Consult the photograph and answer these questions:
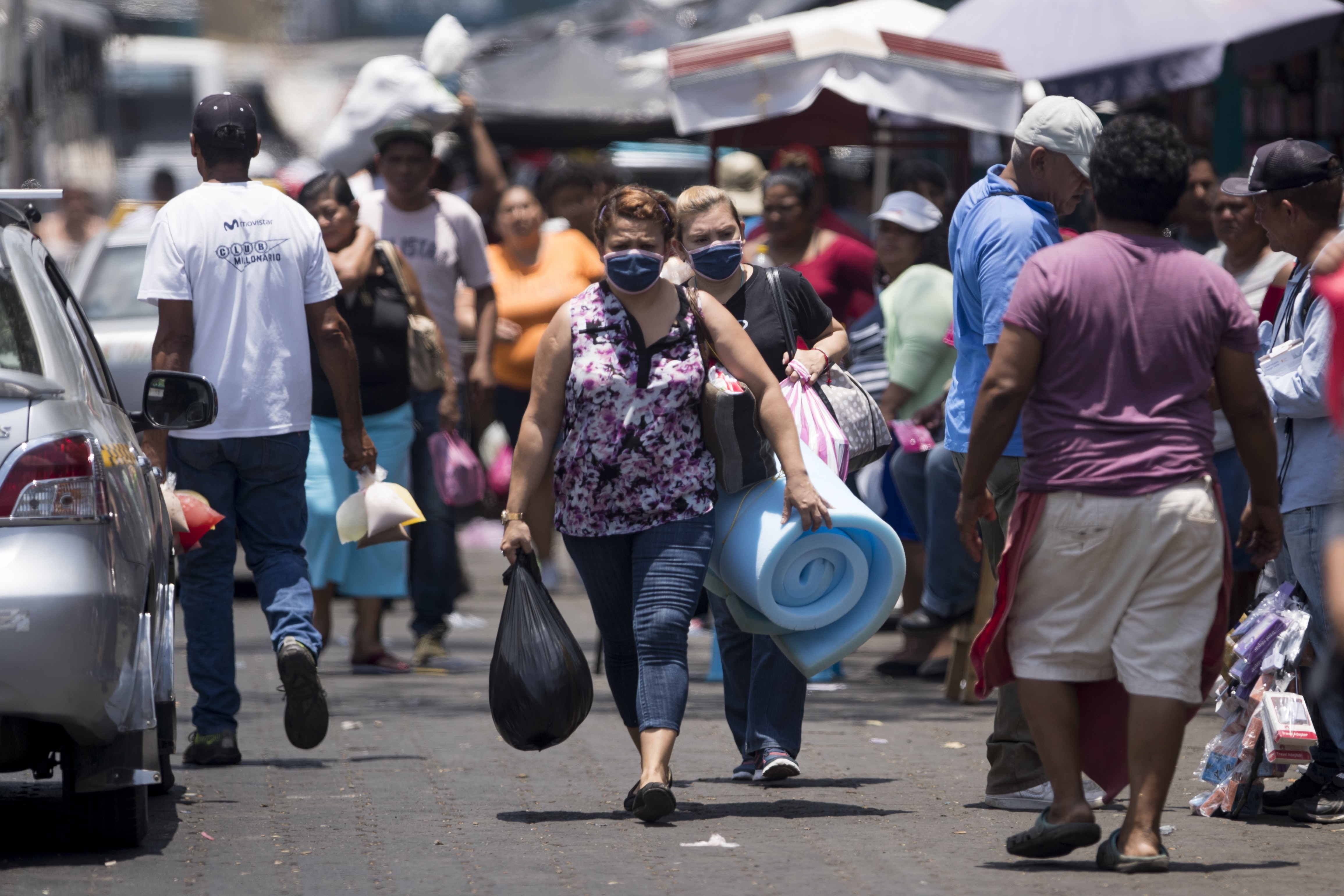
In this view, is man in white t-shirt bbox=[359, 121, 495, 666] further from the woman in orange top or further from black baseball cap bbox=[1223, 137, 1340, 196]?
black baseball cap bbox=[1223, 137, 1340, 196]

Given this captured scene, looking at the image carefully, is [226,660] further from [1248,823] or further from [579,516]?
[1248,823]

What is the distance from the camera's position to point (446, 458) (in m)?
9.43

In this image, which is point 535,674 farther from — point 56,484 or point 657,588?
point 56,484

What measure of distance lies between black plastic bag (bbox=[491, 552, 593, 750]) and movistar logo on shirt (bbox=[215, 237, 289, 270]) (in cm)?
160

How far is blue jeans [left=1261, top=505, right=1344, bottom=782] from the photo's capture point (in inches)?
230

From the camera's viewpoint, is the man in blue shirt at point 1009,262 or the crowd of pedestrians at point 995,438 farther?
the man in blue shirt at point 1009,262

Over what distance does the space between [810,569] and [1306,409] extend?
58.7 inches

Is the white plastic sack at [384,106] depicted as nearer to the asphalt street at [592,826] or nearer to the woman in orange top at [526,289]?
the woman in orange top at [526,289]

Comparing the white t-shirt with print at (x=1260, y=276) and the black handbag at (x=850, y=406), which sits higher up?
the white t-shirt with print at (x=1260, y=276)

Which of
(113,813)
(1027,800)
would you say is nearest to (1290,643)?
(1027,800)

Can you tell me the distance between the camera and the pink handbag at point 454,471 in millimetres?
9383

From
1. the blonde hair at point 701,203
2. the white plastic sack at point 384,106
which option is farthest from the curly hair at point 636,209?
the white plastic sack at point 384,106

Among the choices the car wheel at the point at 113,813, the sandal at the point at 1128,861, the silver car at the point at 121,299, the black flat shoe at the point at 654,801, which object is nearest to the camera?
the sandal at the point at 1128,861

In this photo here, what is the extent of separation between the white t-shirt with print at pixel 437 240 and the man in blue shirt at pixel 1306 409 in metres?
4.71
